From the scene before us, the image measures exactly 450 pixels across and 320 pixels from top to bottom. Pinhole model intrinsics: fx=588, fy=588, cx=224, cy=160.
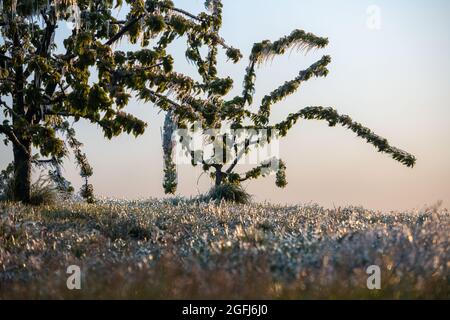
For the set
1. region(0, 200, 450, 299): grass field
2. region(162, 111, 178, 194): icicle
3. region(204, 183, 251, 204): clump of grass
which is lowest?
region(0, 200, 450, 299): grass field

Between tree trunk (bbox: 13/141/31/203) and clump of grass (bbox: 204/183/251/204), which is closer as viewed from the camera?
tree trunk (bbox: 13/141/31/203)

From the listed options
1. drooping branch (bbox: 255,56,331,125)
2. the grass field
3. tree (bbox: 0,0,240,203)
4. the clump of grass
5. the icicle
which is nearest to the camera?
the grass field

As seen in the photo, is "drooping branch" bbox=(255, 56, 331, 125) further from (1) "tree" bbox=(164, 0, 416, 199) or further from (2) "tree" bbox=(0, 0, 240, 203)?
(2) "tree" bbox=(0, 0, 240, 203)

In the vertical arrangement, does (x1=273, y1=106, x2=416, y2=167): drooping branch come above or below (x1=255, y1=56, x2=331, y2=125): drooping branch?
below

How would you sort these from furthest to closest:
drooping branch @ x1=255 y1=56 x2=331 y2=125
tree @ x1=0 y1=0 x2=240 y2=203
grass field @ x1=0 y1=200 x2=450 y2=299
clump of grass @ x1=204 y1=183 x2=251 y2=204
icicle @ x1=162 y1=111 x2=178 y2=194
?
1. drooping branch @ x1=255 y1=56 x2=331 y2=125
2. icicle @ x1=162 y1=111 x2=178 y2=194
3. clump of grass @ x1=204 y1=183 x2=251 y2=204
4. tree @ x1=0 y1=0 x2=240 y2=203
5. grass field @ x1=0 y1=200 x2=450 y2=299

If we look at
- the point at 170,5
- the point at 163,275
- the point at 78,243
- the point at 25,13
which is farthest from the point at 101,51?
the point at 163,275

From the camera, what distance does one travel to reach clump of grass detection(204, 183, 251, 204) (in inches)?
788

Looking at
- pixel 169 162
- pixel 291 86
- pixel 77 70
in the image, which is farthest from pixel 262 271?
pixel 291 86

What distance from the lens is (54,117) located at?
1861 cm

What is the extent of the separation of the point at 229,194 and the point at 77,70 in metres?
7.44

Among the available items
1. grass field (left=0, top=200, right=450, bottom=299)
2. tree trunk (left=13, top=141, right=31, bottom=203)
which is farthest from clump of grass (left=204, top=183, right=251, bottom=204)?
grass field (left=0, top=200, right=450, bottom=299)

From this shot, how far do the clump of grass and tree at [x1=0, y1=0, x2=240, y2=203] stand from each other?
13.6 feet

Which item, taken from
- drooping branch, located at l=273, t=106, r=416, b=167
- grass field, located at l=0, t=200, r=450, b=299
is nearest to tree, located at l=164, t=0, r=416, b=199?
drooping branch, located at l=273, t=106, r=416, b=167
